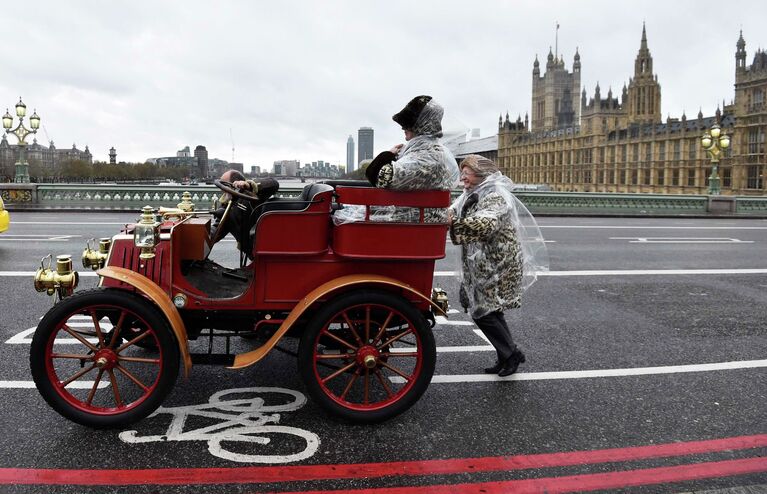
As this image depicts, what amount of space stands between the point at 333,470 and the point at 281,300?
1.14 metres

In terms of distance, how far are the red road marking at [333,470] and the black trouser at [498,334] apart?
124cm

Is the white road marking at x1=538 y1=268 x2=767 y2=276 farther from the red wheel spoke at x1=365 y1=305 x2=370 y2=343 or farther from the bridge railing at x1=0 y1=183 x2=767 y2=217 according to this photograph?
the bridge railing at x1=0 y1=183 x2=767 y2=217

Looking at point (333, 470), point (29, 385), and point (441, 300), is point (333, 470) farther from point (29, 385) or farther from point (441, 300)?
point (29, 385)

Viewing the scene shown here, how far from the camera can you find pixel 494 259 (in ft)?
14.6

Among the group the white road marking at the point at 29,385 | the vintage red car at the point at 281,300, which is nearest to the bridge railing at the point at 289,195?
the white road marking at the point at 29,385

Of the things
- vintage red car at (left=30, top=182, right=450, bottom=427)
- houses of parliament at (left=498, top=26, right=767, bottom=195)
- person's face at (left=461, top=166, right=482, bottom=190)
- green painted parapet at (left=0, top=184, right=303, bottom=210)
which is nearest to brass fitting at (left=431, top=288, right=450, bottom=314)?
vintage red car at (left=30, top=182, right=450, bottom=427)

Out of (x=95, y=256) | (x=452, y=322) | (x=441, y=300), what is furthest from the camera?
(x=452, y=322)

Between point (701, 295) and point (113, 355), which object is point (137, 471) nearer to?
point (113, 355)

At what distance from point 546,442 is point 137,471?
2.33 meters

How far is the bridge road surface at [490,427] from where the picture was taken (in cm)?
297

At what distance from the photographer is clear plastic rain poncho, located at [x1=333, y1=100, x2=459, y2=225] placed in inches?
139

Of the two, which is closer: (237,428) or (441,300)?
(237,428)

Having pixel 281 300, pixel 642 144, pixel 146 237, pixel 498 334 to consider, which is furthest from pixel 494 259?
pixel 642 144

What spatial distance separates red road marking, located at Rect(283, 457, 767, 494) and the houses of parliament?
250 feet
